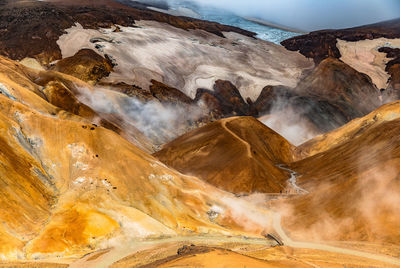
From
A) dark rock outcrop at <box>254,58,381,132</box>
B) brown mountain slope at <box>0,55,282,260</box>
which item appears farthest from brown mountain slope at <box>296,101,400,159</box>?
brown mountain slope at <box>0,55,282,260</box>

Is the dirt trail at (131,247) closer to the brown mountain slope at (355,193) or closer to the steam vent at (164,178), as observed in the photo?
the steam vent at (164,178)

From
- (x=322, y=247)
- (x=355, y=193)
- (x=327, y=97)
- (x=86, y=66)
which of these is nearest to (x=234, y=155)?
(x=355, y=193)

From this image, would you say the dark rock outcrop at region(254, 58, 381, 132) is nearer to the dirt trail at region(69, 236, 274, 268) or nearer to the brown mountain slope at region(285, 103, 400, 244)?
the brown mountain slope at region(285, 103, 400, 244)

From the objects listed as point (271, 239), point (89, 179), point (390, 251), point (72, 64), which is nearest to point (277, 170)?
point (271, 239)

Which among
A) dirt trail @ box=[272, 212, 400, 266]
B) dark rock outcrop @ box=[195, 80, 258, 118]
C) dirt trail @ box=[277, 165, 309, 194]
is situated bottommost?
dark rock outcrop @ box=[195, 80, 258, 118]

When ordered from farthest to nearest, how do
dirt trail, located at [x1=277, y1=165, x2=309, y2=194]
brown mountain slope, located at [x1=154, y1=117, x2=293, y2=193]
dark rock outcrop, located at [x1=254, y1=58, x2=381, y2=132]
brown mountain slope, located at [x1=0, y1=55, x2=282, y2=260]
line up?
dark rock outcrop, located at [x1=254, y1=58, x2=381, y2=132]
brown mountain slope, located at [x1=154, y1=117, x2=293, y2=193]
dirt trail, located at [x1=277, y1=165, x2=309, y2=194]
brown mountain slope, located at [x1=0, y1=55, x2=282, y2=260]

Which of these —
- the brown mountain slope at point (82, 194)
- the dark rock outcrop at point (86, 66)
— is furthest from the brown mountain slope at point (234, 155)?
the dark rock outcrop at point (86, 66)
